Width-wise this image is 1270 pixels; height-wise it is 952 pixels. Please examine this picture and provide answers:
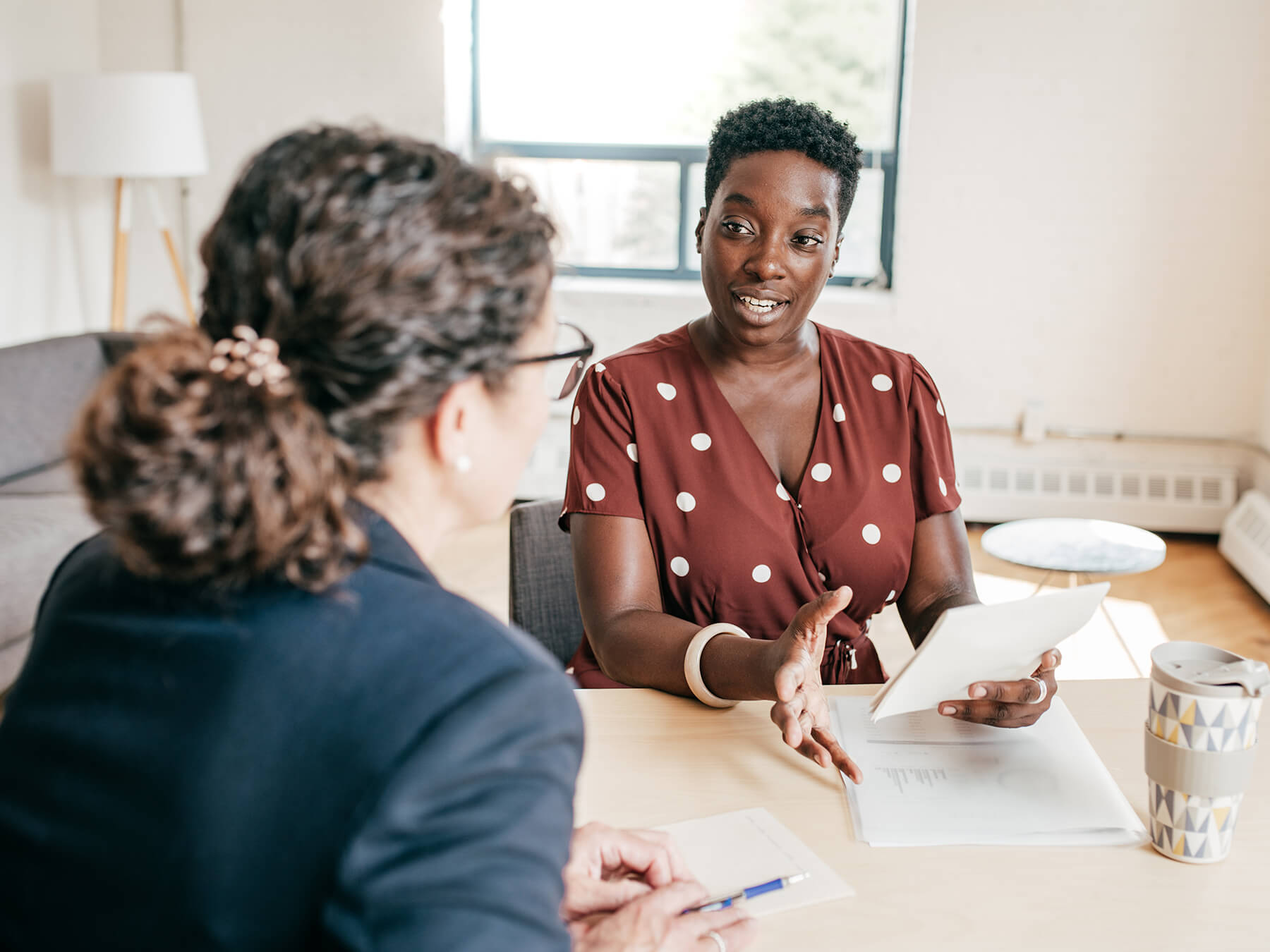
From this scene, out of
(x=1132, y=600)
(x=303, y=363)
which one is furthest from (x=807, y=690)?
(x=1132, y=600)

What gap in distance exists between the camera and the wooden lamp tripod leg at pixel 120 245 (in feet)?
14.0

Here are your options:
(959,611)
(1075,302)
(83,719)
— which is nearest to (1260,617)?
(1075,302)

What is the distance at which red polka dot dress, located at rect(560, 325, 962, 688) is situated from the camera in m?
1.63

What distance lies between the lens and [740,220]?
1711 mm

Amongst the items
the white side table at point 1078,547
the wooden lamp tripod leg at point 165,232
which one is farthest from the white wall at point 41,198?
the white side table at point 1078,547

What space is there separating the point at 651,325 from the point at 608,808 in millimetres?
3504

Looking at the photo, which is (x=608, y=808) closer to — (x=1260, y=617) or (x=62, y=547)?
(x=62, y=547)

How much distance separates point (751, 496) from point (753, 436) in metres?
0.12

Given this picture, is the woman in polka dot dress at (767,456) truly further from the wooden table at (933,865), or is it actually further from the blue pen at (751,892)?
the blue pen at (751,892)

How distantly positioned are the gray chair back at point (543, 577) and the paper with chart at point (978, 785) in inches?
22.6

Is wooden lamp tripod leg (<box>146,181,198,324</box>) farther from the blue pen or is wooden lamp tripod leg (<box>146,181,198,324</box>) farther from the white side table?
the blue pen

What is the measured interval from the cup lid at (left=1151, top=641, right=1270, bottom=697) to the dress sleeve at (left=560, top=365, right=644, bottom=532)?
769 mm

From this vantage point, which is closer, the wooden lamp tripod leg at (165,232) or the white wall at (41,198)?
the white wall at (41,198)

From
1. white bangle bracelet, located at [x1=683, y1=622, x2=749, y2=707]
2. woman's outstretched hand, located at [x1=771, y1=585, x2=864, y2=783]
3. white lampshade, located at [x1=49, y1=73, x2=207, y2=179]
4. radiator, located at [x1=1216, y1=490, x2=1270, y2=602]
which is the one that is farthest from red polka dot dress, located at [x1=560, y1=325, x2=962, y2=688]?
white lampshade, located at [x1=49, y1=73, x2=207, y2=179]
